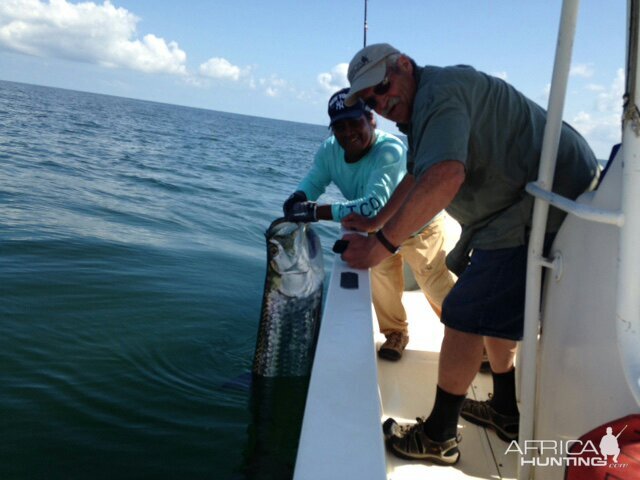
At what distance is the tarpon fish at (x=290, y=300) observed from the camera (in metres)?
2.95

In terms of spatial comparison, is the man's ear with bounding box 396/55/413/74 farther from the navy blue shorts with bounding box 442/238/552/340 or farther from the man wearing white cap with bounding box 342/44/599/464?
the navy blue shorts with bounding box 442/238/552/340

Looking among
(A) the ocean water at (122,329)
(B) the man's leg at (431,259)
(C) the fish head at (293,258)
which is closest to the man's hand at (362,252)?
(C) the fish head at (293,258)

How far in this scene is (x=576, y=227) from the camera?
1.69m

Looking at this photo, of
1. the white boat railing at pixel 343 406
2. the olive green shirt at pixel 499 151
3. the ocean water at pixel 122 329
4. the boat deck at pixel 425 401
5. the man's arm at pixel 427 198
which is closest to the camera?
the white boat railing at pixel 343 406

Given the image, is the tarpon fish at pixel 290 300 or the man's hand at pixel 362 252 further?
the tarpon fish at pixel 290 300

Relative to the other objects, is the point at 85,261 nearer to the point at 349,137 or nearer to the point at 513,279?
the point at 349,137

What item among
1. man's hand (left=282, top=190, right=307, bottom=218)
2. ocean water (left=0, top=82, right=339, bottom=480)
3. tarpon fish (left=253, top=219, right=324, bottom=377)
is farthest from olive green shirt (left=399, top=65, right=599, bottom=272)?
ocean water (left=0, top=82, right=339, bottom=480)

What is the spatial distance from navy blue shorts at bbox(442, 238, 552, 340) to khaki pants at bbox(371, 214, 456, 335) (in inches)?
48.5

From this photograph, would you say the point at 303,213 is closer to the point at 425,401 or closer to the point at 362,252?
the point at 362,252

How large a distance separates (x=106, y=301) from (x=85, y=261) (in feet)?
4.30

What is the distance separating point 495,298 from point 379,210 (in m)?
1.27

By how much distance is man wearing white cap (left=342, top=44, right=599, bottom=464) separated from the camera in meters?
1.99

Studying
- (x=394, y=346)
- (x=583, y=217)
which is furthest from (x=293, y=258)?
(x=583, y=217)

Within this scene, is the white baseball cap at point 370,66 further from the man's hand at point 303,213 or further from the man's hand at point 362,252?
the man's hand at point 303,213
